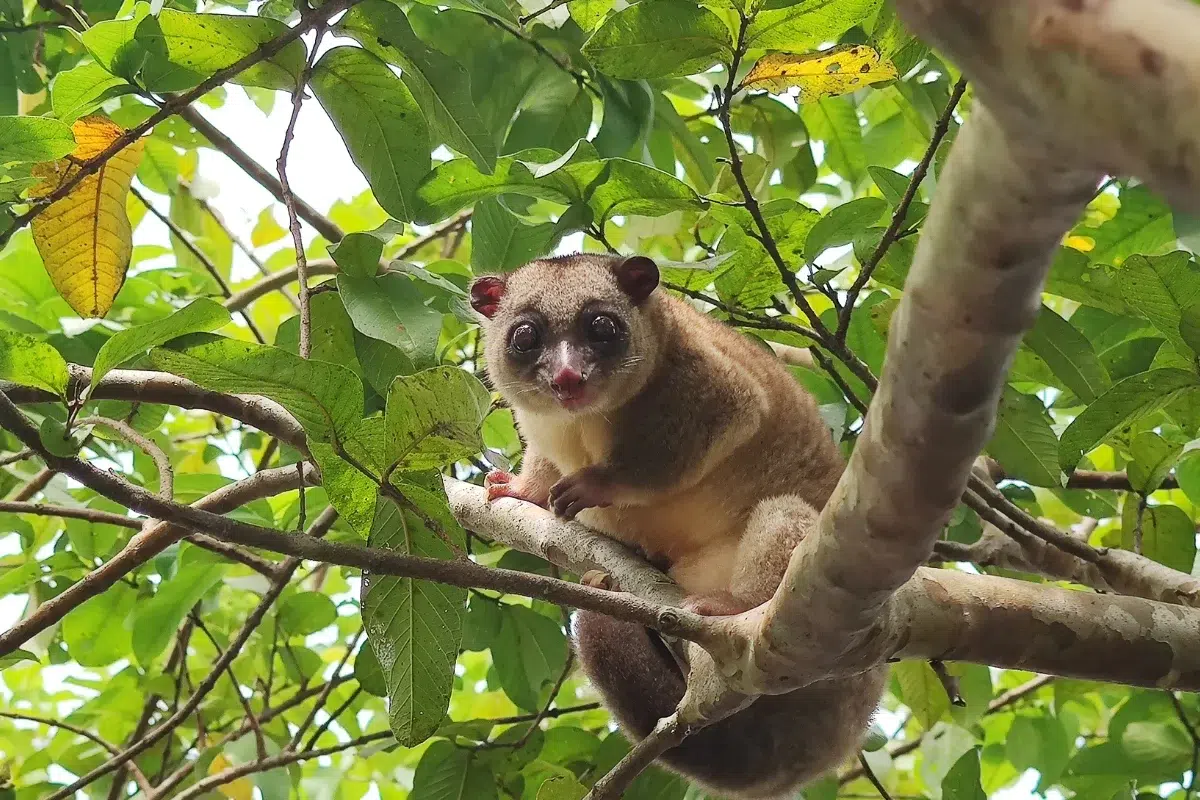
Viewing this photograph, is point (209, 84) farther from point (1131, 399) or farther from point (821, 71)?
point (1131, 399)

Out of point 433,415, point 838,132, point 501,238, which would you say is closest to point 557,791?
point 433,415

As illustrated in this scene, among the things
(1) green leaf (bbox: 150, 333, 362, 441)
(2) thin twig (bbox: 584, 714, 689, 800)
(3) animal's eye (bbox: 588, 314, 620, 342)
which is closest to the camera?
(1) green leaf (bbox: 150, 333, 362, 441)

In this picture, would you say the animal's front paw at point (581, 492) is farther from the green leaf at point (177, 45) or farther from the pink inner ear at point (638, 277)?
the green leaf at point (177, 45)

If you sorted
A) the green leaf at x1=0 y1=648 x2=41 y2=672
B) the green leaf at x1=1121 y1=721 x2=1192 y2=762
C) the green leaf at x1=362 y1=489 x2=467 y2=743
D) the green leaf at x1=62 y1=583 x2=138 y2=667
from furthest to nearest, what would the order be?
the green leaf at x1=62 y1=583 x2=138 y2=667, the green leaf at x1=1121 y1=721 x2=1192 y2=762, the green leaf at x1=0 y1=648 x2=41 y2=672, the green leaf at x1=362 y1=489 x2=467 y2=743

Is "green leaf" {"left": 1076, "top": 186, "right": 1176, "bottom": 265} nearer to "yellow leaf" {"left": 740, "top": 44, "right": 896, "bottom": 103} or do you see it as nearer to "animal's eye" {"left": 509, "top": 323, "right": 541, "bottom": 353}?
"yellow leaf" {"left": 740, "top": 44, "right": 896, "bottom": 103}

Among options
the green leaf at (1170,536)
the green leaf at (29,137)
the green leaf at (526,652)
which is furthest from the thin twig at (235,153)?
the green leaf at (1170,536)

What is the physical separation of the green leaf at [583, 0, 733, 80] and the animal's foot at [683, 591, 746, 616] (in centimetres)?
129

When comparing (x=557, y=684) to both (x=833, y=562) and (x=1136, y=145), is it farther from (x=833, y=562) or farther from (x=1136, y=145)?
(x=1136, y=145)

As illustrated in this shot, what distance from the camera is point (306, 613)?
414cm

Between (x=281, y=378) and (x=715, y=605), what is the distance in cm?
129

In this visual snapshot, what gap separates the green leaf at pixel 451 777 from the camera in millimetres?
3197

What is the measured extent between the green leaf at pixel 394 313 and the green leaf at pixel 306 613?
6.05 ft

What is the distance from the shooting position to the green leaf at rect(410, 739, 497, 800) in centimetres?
320

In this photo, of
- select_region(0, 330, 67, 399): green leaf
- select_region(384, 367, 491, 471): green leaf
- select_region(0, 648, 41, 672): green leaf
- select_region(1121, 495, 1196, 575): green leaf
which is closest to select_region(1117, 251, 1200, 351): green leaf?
select_region(1121, 495, 1196, 575): green leaf
